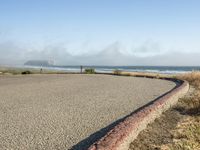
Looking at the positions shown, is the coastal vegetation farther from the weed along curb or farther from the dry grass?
the weed along curb

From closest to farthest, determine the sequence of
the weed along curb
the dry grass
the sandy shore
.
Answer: the weed along curb → the dry grass → the sandy shore

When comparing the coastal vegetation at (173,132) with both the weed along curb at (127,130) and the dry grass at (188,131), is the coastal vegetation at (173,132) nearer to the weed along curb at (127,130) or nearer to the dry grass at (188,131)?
the dry grass at (188,131)

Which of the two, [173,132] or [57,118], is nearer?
[173,132]

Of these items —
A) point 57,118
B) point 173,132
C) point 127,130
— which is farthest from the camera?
point 57,118

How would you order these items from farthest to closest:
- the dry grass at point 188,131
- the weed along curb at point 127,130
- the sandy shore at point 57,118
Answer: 1. the sandy shore at point 57,118
2. the dry grass at point 188,131
3. the weed along curb at point 127,130

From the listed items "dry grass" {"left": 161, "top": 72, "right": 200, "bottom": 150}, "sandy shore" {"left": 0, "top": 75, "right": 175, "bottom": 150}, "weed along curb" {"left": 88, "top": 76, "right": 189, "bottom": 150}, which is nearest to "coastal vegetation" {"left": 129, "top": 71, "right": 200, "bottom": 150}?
"dry grass" {"left": 161, "top": 72, "right": 200, "bottom": 150}

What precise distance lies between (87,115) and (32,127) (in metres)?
2.25

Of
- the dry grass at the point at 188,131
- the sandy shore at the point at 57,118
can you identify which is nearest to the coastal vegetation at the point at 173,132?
the dry grass at the point at 188,131

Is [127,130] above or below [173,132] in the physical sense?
above

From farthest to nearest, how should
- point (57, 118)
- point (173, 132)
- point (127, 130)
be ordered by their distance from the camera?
point (57, 118), point (173, 132), point (127, 130)

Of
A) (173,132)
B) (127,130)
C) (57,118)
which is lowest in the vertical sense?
(173,132)

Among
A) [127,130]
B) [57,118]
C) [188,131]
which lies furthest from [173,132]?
[57,118]

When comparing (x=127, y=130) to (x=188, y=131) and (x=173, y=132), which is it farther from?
(x=188, y=131)

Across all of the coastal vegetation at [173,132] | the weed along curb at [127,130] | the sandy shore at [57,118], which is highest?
the weed along curb at [127,130]
